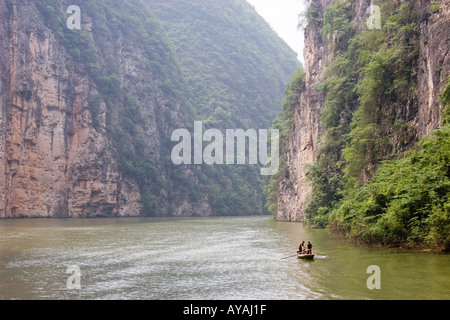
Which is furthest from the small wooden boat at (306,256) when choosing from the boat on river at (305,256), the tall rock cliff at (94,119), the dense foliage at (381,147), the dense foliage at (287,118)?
the tall rock cliff at (94,119)

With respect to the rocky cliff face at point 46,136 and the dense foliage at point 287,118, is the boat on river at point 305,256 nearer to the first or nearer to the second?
the dense foliage at point 287,118

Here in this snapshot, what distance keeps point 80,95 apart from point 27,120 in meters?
10.7

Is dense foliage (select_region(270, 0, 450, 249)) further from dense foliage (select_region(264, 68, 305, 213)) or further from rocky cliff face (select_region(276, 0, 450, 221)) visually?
dense foliage (select_region(264, 68, 305, 213))

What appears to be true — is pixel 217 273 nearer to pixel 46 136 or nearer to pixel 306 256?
pixel 306 256

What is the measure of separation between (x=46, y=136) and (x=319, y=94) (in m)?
33.5

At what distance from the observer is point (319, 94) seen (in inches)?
1768

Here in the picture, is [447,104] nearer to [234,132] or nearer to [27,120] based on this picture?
[27,120]

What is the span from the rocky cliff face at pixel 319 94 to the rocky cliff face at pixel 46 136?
25354mm

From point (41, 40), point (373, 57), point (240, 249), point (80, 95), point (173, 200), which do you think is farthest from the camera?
point (173, 200)

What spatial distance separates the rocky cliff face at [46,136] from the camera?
54.3m

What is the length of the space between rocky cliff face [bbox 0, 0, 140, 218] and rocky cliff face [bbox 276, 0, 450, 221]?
83.2ft

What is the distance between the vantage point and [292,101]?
53719mm

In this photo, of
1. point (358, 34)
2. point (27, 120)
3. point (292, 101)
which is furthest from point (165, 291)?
point (27, 120)

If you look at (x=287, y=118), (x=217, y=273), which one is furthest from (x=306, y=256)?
(x=287, y=118)
